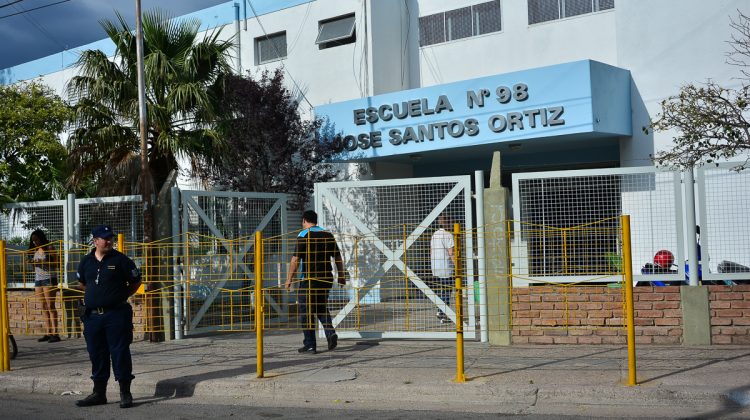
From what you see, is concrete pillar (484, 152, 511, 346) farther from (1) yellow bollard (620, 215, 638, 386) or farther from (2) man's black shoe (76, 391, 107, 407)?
(2) man's black shoe (76, 391, 107, 407)

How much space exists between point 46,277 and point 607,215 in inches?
333

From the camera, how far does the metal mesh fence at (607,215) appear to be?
9.70 metres

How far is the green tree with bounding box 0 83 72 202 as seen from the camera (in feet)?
37.8

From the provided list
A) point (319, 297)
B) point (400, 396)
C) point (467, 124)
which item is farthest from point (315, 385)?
point (467, 124)

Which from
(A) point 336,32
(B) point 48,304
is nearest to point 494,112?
(A) point 336,32

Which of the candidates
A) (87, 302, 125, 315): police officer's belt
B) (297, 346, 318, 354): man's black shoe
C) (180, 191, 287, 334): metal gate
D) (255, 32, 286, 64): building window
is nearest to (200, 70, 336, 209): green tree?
(180, 191, 287, 334): metal gate

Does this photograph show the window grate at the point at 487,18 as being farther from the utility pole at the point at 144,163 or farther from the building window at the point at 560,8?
the utility pole at the point at 144,163

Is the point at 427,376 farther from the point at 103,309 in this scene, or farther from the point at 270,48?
the point at 270,48

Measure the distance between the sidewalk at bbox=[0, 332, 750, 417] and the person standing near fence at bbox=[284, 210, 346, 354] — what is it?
17.8 inches

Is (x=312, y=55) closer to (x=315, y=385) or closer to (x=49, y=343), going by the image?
(x=49, y=343)

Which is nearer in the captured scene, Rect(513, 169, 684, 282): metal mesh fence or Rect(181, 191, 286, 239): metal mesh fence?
Rect(513, 169, 684, 282): metal mesh fence

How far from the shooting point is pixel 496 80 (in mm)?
14812

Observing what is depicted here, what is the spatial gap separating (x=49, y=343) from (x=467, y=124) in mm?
8486

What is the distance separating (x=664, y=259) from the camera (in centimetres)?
980
